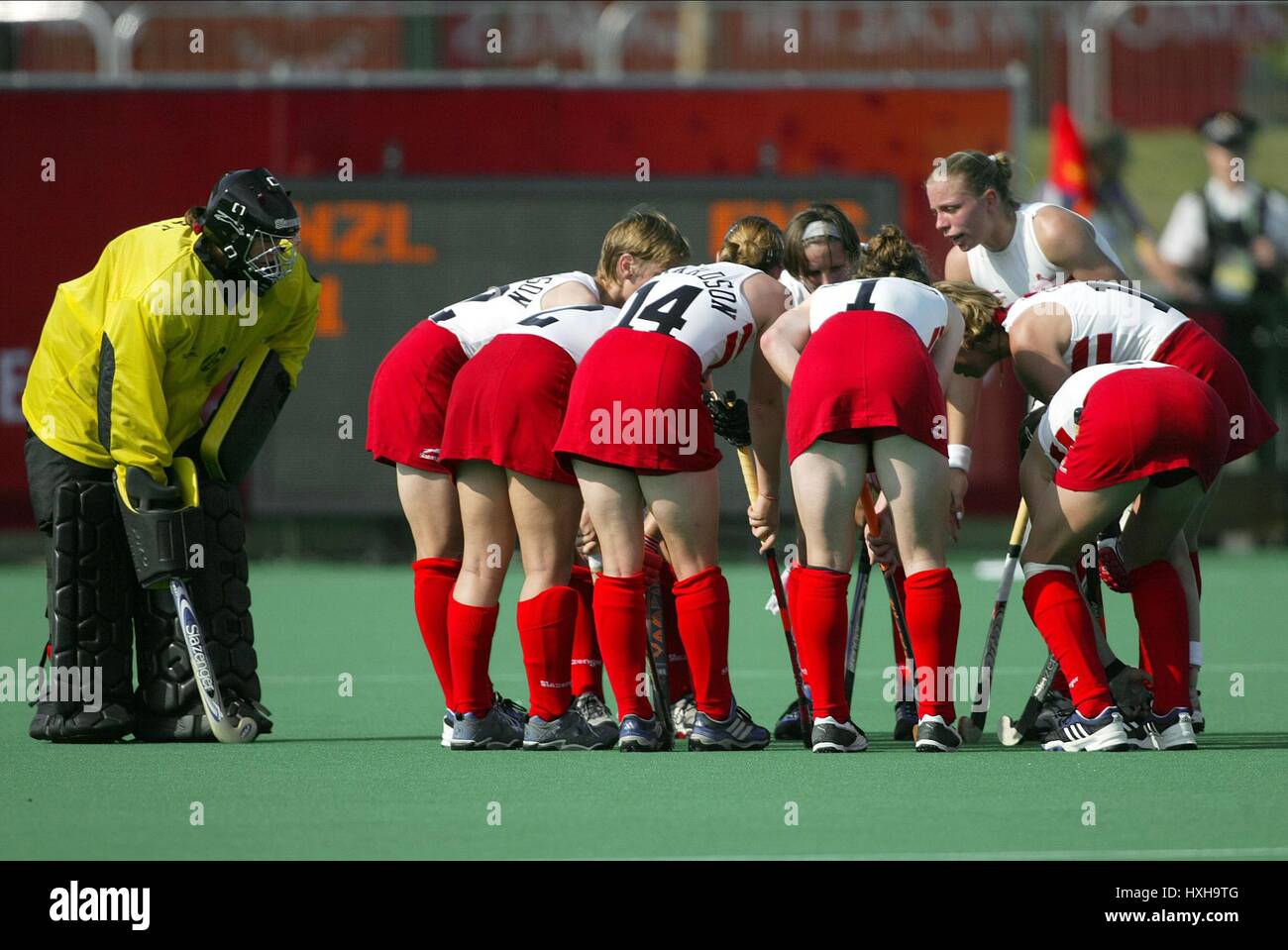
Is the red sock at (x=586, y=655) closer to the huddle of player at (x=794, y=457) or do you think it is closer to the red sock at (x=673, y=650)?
the huddle of player at (x=794, y=457)

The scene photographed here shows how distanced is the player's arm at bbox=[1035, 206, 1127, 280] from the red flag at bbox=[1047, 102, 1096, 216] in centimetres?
1074

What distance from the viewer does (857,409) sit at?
695 centimetres

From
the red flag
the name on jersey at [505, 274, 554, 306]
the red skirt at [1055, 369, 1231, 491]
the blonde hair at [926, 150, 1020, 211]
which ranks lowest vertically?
the red skirt at [1055, 369, 1231, 491]

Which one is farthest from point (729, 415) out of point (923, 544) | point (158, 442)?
point (158, 442)

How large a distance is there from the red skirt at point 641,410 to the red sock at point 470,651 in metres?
0.64

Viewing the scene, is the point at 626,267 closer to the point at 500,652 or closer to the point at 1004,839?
the point at 1004,839

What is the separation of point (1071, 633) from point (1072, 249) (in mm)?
1627

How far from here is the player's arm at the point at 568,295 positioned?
7.62m

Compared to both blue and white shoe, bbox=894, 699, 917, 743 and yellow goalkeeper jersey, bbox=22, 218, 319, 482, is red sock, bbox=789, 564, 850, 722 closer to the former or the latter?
blue and white shoe, bbox=894, 699, 917, 743

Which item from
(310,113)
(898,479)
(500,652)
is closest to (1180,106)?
(310,113)

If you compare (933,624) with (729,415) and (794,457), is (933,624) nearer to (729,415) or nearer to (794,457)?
(794,457)

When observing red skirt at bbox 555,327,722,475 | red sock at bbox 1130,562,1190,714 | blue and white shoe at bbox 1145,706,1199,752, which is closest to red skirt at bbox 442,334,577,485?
red skirt at bbox 555,327,722,475

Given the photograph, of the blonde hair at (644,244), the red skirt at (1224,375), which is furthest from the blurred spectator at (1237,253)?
the blonde hair at (644,244)

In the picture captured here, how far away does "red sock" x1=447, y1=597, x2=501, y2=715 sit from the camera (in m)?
7.37
